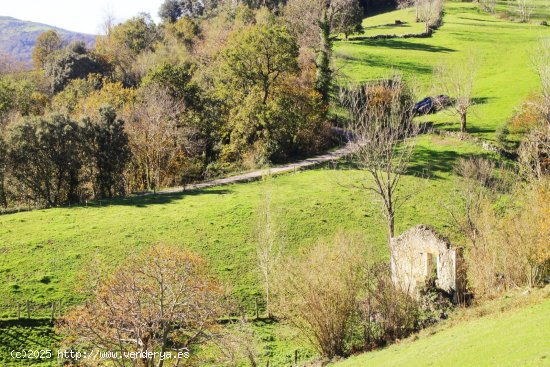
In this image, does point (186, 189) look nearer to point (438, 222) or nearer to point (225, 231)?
point (225, 231)

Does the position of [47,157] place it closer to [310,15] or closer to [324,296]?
[324,296]

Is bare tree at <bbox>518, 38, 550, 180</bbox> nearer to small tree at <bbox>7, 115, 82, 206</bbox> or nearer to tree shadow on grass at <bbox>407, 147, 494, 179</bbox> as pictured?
tree shadow on grass at <bbox>407, 147, 494, 179</bbox>

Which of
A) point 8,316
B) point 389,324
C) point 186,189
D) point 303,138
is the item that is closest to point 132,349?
point 8,316

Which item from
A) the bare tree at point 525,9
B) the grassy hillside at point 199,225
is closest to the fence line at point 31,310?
the grassy hillside at point 199,225

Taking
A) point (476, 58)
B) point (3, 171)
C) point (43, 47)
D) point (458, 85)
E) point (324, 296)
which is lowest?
point (324, 296)

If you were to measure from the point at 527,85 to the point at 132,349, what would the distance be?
218 feet

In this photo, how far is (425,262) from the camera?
3020 centimetres

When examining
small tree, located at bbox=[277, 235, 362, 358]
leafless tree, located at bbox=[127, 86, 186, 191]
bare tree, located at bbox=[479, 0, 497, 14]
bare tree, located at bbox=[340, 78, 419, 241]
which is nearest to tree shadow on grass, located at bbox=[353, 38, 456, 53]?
bare tree, located at bbox=[340, 78, 419, 241]

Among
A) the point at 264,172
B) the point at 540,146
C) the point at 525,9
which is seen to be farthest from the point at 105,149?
the point at 525,9

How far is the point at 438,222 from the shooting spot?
42062 millimetres

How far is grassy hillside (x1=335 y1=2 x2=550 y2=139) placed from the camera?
6539 centimetres

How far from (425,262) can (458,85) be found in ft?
114

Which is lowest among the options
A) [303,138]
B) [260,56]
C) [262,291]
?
[262,291]

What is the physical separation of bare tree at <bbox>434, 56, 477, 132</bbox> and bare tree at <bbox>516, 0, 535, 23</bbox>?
42839 mm
